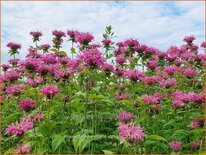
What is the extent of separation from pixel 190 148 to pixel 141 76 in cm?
101

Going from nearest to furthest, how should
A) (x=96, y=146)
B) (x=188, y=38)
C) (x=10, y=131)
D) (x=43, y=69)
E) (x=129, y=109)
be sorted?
(x=10, y=131)
(x=96, y=146)
(x=43, y=69)
(x=129, y=109)
(x=188, y=38)

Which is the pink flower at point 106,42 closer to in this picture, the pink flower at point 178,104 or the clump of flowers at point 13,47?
the clump of flowers at point 13,47

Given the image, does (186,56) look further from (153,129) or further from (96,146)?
(96,146)

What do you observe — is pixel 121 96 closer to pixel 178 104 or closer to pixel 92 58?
pixel 178 104

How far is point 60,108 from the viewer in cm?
468

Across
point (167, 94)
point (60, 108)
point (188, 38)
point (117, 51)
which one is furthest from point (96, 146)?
point (188, 38)

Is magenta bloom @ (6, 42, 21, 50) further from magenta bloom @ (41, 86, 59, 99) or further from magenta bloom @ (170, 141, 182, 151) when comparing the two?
magenta bloom @ (170, 141, 182, 151)

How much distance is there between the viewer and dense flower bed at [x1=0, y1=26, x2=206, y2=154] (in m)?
3.53

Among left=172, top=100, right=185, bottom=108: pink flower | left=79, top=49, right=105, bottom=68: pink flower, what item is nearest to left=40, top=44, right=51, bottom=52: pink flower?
left=79, top=49, right=105, bottom=68: pink flower

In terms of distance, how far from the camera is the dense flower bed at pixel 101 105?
353cm

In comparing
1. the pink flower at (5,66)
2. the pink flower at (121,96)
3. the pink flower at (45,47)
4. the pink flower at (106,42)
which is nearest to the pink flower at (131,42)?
the pink flower at (106,42)

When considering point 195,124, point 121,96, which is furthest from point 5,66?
point 195,124

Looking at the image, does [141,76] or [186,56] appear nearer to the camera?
[141,76]

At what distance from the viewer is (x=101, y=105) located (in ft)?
14.7
